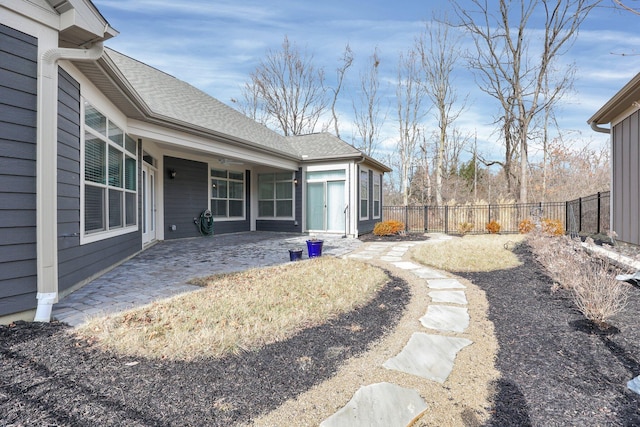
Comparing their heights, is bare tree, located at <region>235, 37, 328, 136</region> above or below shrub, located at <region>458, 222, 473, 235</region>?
above

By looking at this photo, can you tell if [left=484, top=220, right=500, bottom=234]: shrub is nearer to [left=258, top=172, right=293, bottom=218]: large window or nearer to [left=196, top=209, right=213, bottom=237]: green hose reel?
[left=258, top=172, right=293, bottom=218]: large window

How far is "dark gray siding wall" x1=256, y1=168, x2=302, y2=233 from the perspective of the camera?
10359mm

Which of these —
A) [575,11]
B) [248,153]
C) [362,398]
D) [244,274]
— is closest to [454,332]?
→ [362,398]

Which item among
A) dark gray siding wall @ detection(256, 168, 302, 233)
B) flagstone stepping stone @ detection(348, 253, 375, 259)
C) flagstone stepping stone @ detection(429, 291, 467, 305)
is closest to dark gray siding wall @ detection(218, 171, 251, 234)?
dark gray siding wall @ detection(256, 168, 302, 233)

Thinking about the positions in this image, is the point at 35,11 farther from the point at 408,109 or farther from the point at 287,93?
the point at 408,109

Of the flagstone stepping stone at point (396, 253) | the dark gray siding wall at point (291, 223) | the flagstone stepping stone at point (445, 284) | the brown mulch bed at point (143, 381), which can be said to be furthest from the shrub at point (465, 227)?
the brown mulch bed at point (143, 381)

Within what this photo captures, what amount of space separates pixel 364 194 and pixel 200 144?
18.8ft

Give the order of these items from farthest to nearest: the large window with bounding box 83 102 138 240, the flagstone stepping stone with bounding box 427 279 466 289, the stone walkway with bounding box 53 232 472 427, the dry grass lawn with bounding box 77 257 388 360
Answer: the flagstone stepping stone with bounding box 427 279 466 289
the large window with bounding box 83 102 138 240
the dry grass lawn with bounding box 77 257 388 360
the stone walkway with bounding box 53 232 472 427

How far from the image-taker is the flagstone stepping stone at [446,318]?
2.84 meters

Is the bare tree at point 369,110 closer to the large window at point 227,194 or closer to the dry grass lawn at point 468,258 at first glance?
the large window at point 227,194

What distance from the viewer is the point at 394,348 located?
7.79 feet

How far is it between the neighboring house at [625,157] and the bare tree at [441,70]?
32.0 ft

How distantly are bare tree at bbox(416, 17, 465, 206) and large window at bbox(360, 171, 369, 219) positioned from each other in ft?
21.4

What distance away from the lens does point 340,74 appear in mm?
19906
